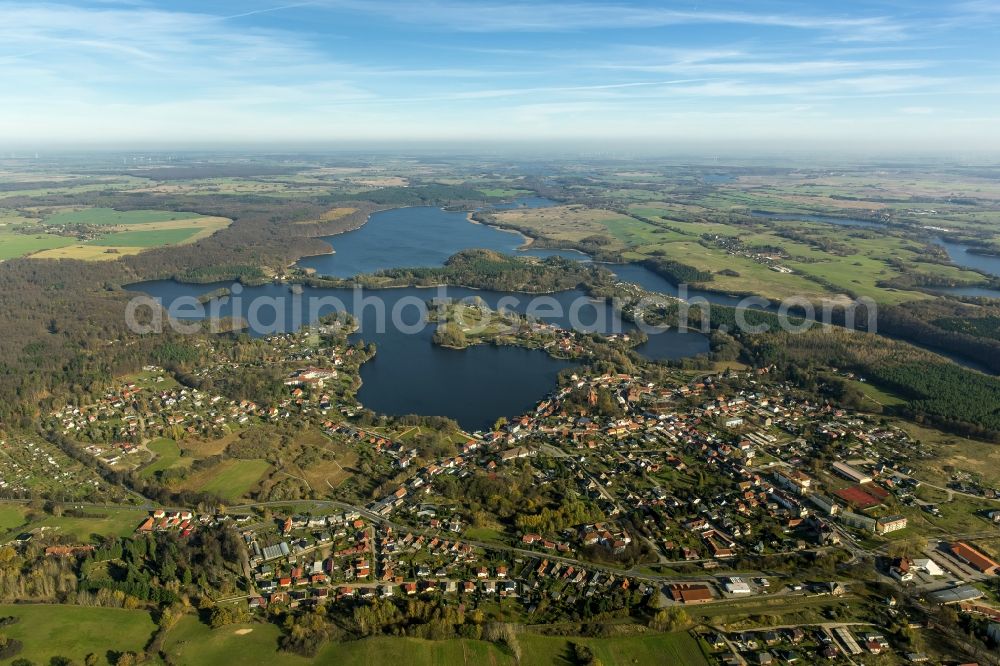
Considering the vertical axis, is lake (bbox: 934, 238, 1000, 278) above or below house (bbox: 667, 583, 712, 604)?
above

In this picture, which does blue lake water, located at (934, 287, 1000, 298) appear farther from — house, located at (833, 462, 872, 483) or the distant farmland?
the distant farmland

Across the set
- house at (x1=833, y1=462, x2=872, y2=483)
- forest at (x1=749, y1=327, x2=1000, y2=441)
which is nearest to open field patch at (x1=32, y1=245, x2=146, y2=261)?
forest at (x1=749, y1=327, x2=1000, y2=441)

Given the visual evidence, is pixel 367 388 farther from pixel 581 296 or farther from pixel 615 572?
pixel 581 296

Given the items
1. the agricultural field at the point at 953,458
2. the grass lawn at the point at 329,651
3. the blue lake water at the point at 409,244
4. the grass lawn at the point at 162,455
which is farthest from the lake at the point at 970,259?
the grass lawn at the point at 162,455

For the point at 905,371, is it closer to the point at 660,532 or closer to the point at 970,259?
the point at 660,532

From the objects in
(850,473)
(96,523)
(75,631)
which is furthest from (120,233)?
(850,473)

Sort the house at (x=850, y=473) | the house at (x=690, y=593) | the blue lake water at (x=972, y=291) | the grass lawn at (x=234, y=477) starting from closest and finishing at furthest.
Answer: the house at (x=690, y=593)
the grass lawn at (x=234, y=477)
the house at (x=850, y=473)
the blue lake water at (x=972, y=291)

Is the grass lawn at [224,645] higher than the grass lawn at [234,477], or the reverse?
the grass lawn at [234,477]

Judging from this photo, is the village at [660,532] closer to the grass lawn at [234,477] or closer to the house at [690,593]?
the house at [690,593]
